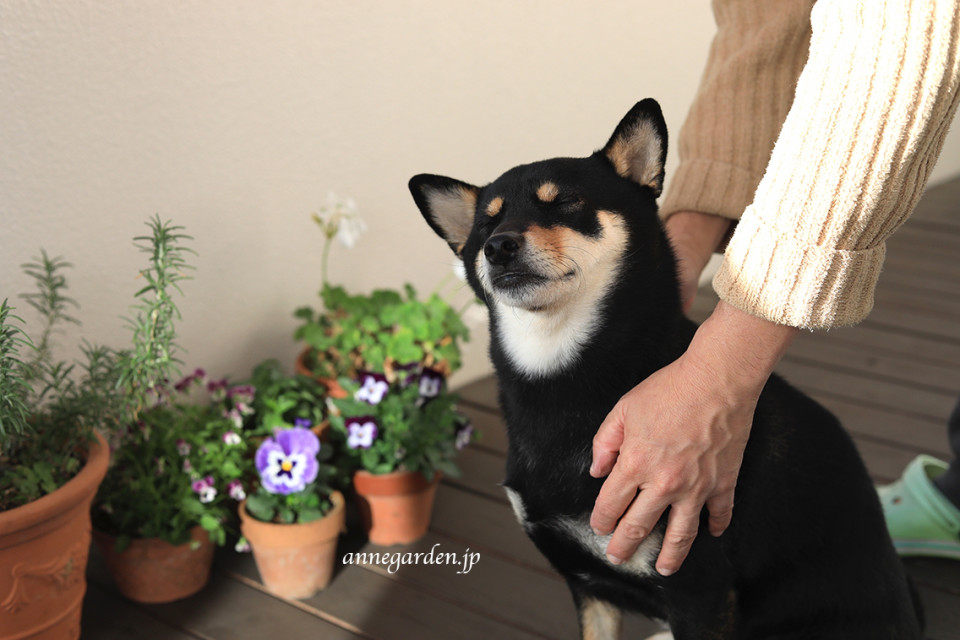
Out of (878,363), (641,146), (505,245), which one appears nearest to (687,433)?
(505,245)

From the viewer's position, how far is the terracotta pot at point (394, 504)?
6.24 feet

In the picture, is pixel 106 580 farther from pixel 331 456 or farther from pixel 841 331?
pixel 841 331

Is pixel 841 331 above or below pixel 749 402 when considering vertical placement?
below

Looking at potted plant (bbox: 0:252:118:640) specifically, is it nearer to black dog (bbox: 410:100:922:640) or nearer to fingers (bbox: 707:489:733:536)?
black dog (bbox: 410:100:922:640)

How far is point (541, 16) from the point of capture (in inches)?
108

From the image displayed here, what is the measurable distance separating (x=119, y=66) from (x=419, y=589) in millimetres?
1341

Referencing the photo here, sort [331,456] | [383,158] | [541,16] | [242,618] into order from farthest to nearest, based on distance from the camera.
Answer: [541,16], [383,158], [331,456], [242,618]

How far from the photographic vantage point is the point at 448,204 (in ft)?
4.60

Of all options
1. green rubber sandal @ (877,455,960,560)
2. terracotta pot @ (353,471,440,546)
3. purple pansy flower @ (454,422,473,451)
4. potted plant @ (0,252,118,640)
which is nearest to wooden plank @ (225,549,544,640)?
terracotta pot @ (353,471,440,546)

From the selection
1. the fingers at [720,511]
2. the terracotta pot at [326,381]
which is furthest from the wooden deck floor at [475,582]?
the fingers at [720,511]

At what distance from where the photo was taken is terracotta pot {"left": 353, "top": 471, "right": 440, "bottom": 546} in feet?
6.24

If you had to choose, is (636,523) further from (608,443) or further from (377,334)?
(377,334)

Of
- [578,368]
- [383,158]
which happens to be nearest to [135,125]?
[383,158]

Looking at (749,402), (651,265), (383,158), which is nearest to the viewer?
(749,402)
